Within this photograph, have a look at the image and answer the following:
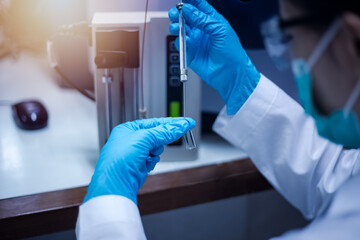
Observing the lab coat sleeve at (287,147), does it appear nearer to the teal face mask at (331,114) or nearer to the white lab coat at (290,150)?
the white lab coat at (290,150)

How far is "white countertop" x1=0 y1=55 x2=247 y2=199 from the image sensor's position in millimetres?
640

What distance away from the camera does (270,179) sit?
69 cm

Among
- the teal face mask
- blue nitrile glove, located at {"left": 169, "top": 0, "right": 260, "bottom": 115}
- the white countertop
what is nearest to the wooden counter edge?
the white countertop

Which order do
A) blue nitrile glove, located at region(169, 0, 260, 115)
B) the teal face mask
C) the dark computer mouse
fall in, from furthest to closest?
the dark computer mouse
blue nitrile glove, located at region(169, 0, 260, 115)
the teal face mask

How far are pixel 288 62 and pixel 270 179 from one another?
0.32 meters

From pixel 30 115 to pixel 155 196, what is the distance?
451 mm

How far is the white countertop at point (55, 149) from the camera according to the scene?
2.10 feet

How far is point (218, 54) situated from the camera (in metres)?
0.66

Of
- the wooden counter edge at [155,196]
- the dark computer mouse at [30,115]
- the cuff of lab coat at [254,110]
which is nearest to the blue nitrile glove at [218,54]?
the cuff of lab coat at [254,110]

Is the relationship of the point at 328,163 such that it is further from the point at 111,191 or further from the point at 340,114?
the point at 111,191

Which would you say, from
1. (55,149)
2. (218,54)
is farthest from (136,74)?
(55,149)

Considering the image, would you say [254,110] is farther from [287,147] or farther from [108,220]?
[108,220]

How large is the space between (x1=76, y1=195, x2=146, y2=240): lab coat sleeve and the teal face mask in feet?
1.04

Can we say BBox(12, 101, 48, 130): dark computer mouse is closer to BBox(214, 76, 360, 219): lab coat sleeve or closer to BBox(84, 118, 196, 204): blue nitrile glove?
BBox(84, 118, 196, 204): blue nitrile glove
